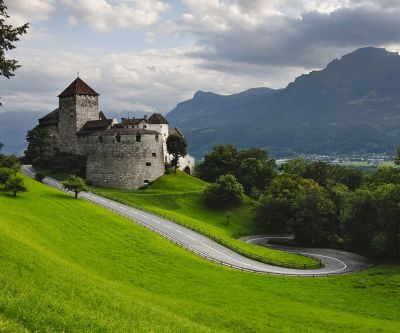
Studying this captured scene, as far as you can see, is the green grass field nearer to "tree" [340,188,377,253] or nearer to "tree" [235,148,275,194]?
"tree" [340,188,377,253]

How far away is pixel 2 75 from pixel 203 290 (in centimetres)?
2458

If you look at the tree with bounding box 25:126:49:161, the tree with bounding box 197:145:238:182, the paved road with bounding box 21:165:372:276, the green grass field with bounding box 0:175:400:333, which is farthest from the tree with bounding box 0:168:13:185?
the tree with bounding box 197:145:238:182

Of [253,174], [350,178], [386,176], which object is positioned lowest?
[350,178]

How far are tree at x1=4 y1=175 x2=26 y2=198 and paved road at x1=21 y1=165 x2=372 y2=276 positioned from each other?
16.9 meters

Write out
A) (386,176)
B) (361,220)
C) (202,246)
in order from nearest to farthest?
(202,246) < (361,220) < (386,176)

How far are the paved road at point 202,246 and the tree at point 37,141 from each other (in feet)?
134

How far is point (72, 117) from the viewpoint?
384ft

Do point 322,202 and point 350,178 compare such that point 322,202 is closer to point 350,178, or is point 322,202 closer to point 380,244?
point 380,244

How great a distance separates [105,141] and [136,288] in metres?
71.2

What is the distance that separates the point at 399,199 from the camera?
233 feet

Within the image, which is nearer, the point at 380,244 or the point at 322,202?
the point at 380,244

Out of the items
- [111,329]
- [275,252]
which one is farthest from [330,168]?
[111,329]

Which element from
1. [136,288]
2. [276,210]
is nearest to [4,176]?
[136,288]

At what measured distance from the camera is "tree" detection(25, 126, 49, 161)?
11700 cm
